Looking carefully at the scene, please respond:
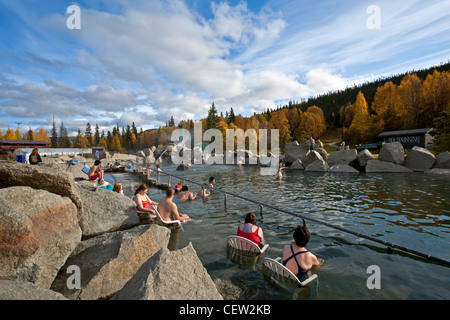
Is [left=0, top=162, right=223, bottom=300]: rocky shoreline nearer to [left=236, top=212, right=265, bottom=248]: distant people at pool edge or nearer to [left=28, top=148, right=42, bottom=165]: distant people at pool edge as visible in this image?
[left=236, top=212, right=265, bottom=248]: distant people at pool edge

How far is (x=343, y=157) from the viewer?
99.6ft

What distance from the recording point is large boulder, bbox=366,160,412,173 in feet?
85.4

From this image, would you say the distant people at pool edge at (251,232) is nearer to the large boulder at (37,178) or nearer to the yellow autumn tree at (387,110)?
the large boulder at (37,178)

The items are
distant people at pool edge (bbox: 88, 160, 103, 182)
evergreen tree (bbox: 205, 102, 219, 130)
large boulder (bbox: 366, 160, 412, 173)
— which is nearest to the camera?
distant people at pool edge (bbox: 88, 160, 103, 182)

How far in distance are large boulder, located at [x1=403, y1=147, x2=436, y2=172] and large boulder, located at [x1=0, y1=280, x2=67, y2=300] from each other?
33.3 metres

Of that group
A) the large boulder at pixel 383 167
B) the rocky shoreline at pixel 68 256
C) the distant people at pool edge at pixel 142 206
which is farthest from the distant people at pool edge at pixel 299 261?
the large boulder at pixel 383 167

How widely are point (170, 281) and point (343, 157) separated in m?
31.8

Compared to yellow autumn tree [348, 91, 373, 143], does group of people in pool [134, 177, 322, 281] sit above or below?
below

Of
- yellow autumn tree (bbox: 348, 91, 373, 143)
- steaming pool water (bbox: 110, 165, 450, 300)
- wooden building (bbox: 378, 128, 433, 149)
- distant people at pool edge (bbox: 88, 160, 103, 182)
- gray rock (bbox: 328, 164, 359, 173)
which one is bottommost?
steaming pool water (bbox: 110, 165, 450, 300)

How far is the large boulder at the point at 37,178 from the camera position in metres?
5.46

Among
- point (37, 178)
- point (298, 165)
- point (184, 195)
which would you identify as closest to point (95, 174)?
point (184, 195)

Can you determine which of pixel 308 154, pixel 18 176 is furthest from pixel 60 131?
pixel 18 176

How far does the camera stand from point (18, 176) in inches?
216

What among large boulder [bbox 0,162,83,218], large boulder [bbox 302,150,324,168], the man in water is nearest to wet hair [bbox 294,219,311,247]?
the man in water
